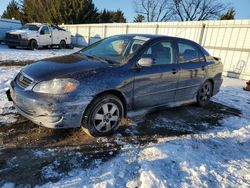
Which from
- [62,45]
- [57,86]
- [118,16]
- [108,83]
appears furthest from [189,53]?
[118,16]

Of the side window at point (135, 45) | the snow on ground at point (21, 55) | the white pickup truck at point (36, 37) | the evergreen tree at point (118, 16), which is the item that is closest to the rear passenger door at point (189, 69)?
the side window at point (135, 45)

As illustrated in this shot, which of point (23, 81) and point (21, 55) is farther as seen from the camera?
point (21, 55)

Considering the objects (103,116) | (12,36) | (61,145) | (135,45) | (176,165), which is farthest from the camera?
(12,36)

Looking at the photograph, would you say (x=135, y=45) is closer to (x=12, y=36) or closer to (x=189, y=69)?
(x=189, y=69)

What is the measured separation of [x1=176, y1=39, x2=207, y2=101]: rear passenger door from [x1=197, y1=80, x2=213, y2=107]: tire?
0.25m

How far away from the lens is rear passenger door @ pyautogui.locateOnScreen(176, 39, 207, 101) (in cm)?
483

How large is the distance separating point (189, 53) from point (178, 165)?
9.05 feet

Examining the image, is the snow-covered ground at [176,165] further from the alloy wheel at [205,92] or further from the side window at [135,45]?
the side window at [135,45]

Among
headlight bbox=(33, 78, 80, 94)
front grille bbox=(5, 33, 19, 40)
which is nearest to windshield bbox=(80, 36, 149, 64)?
headlight bbox=(33, 78, 80, 94)

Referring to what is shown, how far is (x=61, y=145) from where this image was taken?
3.39 meters

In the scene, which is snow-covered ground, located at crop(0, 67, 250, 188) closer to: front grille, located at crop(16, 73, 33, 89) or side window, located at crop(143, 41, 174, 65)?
front grille, located at crop(16, 73, 33, 89)

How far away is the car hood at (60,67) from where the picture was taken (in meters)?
3.40

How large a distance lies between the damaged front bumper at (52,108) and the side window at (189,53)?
2414 mm

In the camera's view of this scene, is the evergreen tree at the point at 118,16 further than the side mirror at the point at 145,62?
Yes
